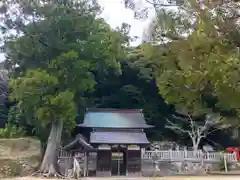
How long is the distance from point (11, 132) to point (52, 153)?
13.3 feet

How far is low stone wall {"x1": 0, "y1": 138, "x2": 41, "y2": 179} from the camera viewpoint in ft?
51.3

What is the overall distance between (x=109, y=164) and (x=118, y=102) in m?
10.3

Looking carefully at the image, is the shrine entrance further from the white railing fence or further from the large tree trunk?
the large tree trunk

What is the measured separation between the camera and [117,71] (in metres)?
23.8

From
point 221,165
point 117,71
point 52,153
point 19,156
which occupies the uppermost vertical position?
point 117,71

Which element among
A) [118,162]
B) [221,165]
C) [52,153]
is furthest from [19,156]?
[221,165]

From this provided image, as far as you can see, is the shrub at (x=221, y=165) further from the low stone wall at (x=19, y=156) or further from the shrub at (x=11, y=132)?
the shrub at (x=11, y=132)

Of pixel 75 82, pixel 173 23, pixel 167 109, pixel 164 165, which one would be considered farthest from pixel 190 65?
pixel 167 109

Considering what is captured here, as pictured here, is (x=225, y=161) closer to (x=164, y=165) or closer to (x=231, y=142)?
(x=164, y=165)

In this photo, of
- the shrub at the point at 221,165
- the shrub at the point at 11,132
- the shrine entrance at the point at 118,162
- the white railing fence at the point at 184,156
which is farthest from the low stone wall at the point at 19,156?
the shrub at the point at 221,165

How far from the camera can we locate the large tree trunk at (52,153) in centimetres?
1548

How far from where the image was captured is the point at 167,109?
25.8 meters

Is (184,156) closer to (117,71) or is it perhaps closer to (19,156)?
(117,71)

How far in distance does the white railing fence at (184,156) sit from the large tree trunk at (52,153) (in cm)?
570
